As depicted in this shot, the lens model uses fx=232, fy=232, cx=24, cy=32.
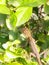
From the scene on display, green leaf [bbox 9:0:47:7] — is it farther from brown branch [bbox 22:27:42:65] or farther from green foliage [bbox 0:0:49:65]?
brown branch [bbox 22:27:42:65]

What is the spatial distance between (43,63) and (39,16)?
30 centimetres

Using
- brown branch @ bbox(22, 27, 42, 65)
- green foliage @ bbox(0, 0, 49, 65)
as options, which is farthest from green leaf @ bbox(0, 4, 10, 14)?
brown branch @ bbox(22, 27, 42, 65)

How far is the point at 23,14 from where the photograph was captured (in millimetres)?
877

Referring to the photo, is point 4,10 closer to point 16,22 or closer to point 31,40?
point 16,22

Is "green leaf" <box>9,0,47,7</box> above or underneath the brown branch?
above

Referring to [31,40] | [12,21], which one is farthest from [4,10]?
[31,40]

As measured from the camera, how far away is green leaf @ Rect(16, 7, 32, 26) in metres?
0.86

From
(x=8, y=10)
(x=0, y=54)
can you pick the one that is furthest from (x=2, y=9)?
(x=0, y=54)

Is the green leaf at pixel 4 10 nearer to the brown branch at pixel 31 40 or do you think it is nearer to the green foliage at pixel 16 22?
the green foliage at pixel 16 22

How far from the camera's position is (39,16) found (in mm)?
1196

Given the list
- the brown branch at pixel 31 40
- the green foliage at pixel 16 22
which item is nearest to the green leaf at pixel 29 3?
the green foliage at pixel 16 22

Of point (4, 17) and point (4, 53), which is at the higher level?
point (4, 17)

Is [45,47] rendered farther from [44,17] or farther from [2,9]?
[2,9]

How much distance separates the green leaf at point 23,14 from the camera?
2.82 ft
